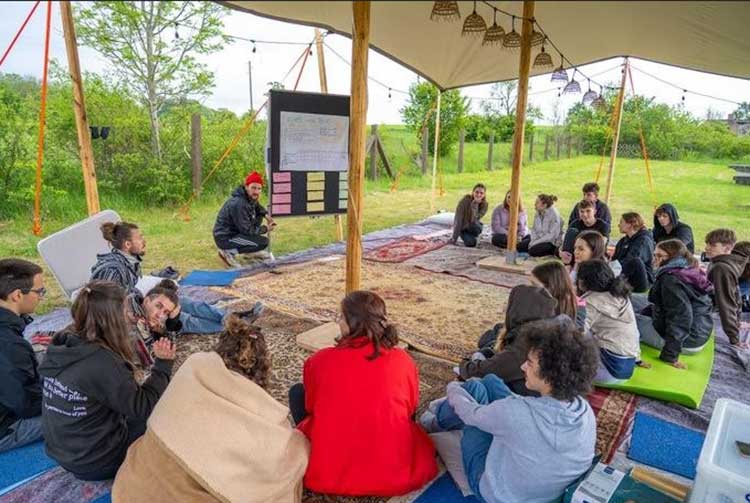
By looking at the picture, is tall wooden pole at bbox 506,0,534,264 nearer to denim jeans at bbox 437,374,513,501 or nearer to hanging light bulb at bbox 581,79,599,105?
hanging light bulb at bbox 581,79,599,105

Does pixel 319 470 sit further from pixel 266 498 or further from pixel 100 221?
pixel 100 221

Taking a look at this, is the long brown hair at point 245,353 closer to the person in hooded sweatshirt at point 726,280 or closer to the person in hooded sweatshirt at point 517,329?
the person in hooded sweatshirt at point 517,329

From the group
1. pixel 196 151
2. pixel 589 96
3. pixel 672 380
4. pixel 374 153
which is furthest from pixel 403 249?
pixel 374 153

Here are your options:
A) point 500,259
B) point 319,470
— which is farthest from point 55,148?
point 319,470

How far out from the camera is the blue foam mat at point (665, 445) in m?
2.36

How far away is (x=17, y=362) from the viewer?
7.07ft

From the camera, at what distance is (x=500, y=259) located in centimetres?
596

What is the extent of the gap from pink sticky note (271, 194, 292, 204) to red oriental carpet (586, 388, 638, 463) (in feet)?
12.2

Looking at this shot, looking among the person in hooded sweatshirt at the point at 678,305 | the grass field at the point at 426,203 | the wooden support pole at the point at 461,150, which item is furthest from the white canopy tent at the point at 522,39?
the wooden support pole at the point at 461,150

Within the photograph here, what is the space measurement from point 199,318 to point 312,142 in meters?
2.57

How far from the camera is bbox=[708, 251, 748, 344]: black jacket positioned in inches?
141

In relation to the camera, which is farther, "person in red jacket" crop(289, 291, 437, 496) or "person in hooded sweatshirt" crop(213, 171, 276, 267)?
"person in hooded sweatshirt" crop(213, 171, 276, 267)

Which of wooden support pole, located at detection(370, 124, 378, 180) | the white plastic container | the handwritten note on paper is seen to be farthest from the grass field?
the white plastic container

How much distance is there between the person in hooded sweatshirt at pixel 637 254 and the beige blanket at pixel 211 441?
3798 millimetres
